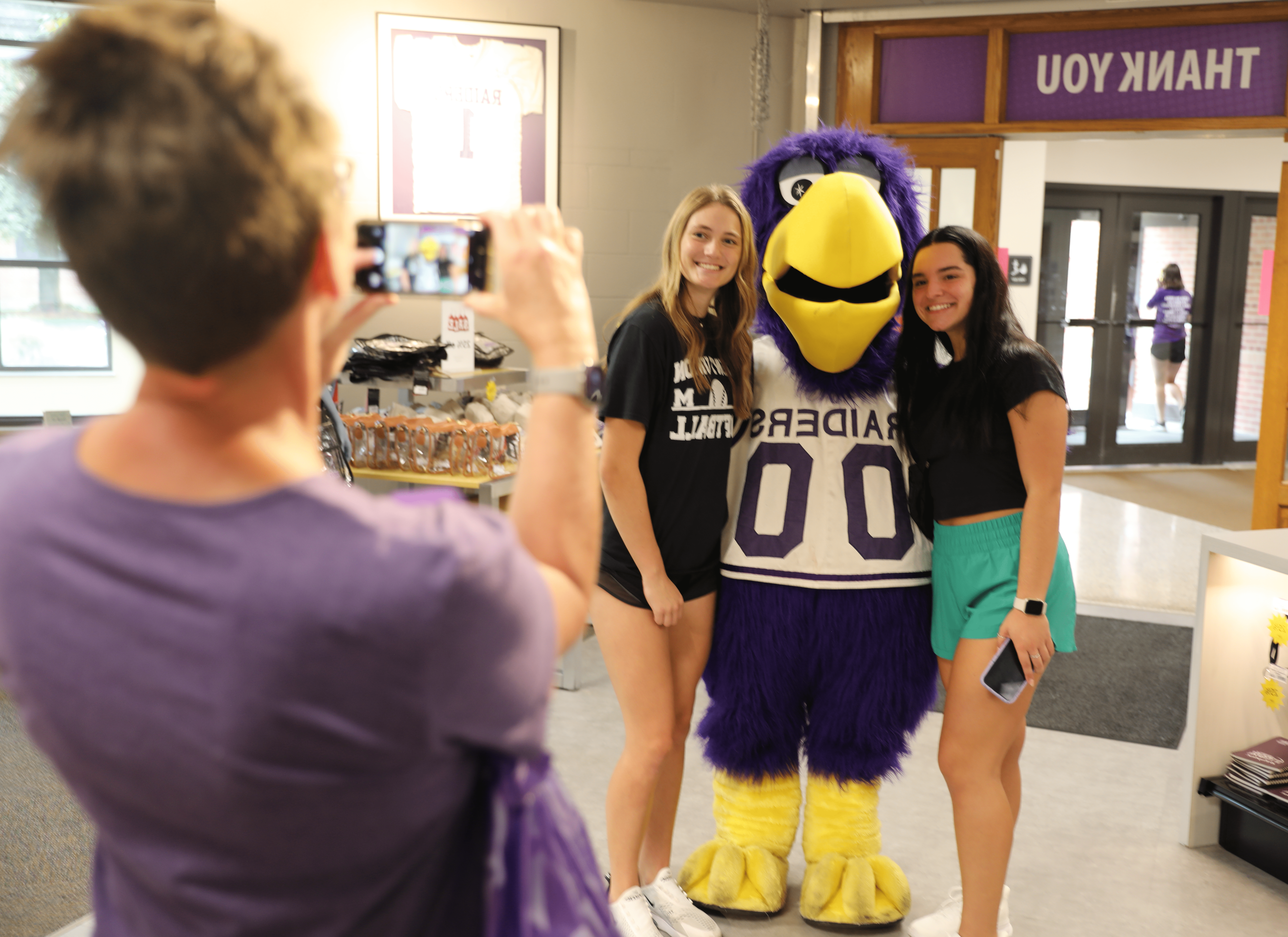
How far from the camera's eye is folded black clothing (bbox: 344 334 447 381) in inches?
151

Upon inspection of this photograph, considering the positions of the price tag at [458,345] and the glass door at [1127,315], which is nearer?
the price tag at [458,345]

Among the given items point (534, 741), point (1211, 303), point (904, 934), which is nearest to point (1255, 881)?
point (904, 934)

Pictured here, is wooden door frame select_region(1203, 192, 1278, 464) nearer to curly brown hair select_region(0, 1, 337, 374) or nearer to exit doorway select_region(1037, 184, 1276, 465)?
exit doorway select_region(1037, 184, 1276, 465)

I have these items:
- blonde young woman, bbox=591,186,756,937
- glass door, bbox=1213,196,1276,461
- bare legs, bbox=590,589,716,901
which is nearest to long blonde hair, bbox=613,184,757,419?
blonde young woman, bbox=591,186,756,937

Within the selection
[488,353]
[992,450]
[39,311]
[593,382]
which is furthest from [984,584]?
[39,311]

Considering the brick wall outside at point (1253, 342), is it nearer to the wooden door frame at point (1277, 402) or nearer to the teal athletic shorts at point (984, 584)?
the wooden door frame at point (1277, 402)

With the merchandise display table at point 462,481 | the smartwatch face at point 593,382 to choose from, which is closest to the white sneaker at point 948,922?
the smartwatch face at point 593,382

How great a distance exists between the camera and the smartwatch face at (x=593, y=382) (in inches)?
29.8

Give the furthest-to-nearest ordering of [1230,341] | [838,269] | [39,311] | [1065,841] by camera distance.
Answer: [1230,341]
[39,311]
[1065,841]
[838,269]

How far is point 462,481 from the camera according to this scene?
11.8 ft

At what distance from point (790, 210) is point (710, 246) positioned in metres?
0.23

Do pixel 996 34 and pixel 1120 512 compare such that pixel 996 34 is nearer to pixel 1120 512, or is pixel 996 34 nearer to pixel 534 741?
pixel 1120 512

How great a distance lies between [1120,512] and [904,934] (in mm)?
4795

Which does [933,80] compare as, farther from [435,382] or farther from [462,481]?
[462,481]
